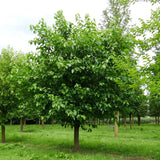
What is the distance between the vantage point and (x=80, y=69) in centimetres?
1063

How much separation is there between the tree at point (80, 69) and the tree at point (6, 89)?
22.0 feet

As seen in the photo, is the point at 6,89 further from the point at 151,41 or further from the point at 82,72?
the point at 151,41

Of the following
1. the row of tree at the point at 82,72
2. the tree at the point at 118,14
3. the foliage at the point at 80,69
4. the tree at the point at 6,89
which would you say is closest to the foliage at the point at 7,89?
the tree at the point at 6,89

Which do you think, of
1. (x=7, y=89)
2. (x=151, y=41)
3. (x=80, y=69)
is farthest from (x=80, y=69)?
(x=7, y=89)

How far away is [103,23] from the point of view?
76.0 feet

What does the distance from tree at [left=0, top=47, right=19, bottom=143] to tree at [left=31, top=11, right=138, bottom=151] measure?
671 cm

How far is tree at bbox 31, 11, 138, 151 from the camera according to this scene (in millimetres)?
10867

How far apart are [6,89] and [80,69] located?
10.8m

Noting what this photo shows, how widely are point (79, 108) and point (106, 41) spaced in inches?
193

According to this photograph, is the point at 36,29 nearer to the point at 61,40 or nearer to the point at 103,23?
the point at 61,40

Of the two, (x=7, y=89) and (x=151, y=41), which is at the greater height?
(x=151, y=41)

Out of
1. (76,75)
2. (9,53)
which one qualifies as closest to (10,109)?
(9,53)

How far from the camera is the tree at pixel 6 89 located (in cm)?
1791

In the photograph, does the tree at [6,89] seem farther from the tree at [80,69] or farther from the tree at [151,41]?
the tree at [151,41]
